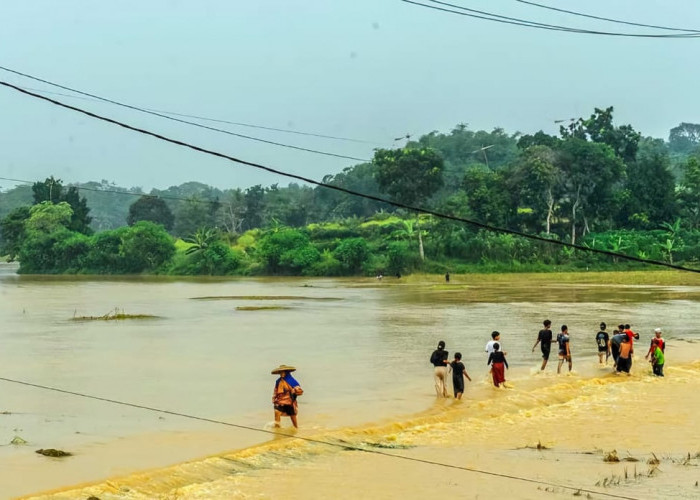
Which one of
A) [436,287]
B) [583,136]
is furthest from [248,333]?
[583,136]

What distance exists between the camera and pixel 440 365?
777 inches

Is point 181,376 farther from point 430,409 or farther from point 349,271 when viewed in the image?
point 349,271

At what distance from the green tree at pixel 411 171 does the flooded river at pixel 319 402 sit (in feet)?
134

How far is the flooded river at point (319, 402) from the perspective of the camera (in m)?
13.7

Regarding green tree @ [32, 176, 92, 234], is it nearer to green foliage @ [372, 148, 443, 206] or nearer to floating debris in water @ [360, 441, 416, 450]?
green foliage @ [372, 148, 443, 206]

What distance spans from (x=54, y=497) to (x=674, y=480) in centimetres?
874

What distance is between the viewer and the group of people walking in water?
19703 mm

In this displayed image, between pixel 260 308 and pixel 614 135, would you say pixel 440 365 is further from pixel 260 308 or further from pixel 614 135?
pixel 614 135

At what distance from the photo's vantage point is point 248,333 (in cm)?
3559

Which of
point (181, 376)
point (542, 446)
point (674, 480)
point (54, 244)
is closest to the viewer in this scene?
point (674, 480)

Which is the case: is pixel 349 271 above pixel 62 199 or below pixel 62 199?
below

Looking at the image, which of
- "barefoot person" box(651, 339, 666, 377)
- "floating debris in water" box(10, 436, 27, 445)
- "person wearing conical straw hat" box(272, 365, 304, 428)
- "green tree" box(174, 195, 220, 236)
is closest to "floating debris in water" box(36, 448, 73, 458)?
"floating debris in water" box(10, 436, 27, 445)

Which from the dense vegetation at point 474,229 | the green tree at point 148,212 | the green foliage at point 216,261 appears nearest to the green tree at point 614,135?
the dense vegetation at point 474,229

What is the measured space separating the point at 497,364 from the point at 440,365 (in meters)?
1.85
